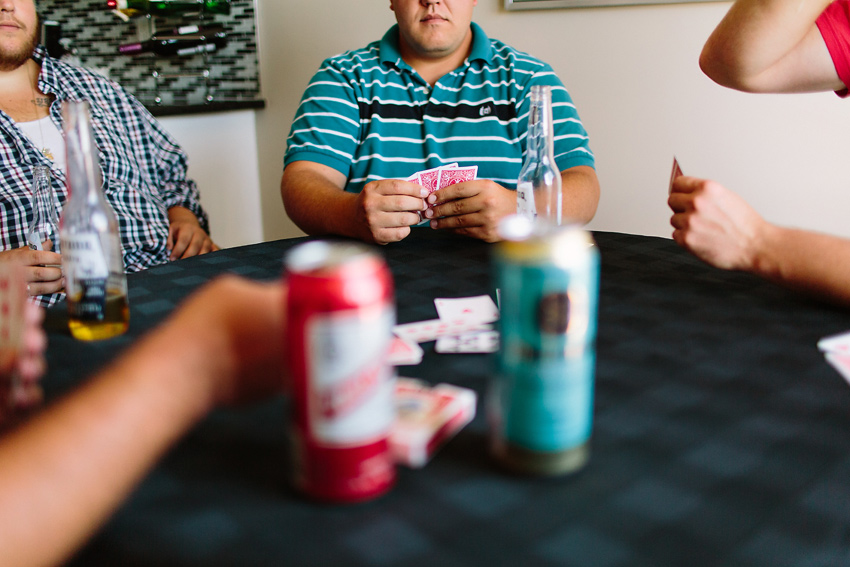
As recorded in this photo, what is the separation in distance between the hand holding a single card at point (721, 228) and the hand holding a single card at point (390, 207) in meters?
0.54

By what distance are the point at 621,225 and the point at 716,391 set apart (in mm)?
1830

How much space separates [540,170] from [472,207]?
0.19m

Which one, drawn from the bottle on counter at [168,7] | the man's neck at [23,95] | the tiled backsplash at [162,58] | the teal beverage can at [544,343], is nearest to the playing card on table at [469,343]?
the teal beverage can at [544,343]

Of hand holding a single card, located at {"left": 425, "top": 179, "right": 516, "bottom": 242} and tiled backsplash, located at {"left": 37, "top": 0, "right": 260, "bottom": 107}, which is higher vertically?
tiled backsplash, located at {"left": 37, "top": 0, "right": 260, "bottom": 107}

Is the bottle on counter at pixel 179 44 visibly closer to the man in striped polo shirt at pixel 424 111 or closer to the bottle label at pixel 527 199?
the man in striped polo shirt at pixel 424 111

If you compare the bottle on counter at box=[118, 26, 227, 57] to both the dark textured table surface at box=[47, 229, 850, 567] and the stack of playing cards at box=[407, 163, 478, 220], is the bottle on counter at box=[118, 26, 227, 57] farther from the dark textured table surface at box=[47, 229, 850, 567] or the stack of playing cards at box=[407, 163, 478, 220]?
the dark textured table surface at box=[47, 229, 850, 567]

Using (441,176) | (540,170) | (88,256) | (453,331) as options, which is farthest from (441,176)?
(88,256)

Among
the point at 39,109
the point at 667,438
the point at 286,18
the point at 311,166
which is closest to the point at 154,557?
the point at 667,438

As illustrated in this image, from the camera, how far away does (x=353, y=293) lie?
17.9 inches

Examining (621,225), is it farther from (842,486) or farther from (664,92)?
(842,486)

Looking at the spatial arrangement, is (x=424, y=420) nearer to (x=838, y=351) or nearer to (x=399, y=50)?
(x=838, y=351)

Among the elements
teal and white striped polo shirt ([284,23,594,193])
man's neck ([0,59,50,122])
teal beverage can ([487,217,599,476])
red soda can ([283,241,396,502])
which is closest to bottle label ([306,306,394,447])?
red soda can ([283,241,396,502])

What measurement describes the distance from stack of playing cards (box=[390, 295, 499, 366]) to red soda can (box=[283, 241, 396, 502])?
30 cm

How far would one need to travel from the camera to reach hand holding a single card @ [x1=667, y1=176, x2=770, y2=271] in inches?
40.9
